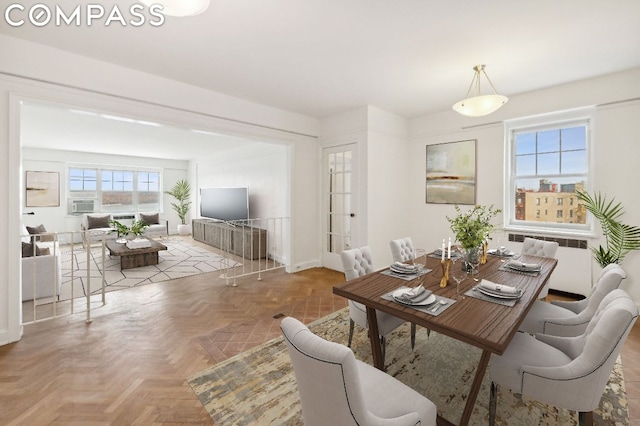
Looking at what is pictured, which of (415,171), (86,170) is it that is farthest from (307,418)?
(86,170)

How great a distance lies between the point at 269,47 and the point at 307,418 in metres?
2.83

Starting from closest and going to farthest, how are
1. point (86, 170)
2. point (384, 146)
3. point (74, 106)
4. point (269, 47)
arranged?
point (269, 47) < point (74, 106) < point (384, 146) < point (86, 170)

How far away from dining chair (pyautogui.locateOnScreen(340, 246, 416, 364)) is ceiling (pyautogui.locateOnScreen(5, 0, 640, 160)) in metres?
1.88

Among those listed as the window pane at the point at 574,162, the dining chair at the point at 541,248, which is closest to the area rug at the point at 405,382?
the dining chair at the point at 541,248

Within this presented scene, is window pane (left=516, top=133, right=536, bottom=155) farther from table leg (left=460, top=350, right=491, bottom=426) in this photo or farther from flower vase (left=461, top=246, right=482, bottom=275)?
table leg (left=460, top=350, right=491, bottom=426)

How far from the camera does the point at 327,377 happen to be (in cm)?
94

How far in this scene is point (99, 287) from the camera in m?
3.93

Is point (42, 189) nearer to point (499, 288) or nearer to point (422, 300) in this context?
point (422, 300)

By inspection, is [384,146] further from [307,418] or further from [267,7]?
[307,418]

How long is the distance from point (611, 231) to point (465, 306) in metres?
2.85

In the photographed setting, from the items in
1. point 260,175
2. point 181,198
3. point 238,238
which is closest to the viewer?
point 238,238

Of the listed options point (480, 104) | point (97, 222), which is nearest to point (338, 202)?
point (480, 104)

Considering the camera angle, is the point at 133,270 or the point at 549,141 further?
the point at 133,270

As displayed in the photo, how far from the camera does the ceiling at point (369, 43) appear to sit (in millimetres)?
2076
